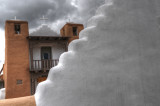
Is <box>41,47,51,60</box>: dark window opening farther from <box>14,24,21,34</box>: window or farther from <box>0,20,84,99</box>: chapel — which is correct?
<box>14,24,21,34</box>: window

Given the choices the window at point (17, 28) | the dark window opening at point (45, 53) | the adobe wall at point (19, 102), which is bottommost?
the adobe wall at point (19, 102)

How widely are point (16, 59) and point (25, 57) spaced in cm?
70

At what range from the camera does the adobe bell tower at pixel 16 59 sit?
12227 mm

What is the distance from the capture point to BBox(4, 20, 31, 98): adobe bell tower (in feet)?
40.1

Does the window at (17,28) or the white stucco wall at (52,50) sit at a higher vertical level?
the window at (17,28)

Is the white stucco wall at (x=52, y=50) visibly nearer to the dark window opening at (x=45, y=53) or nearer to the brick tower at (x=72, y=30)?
the dark window opening at (x=45, y=53)

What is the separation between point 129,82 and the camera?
2.67 m

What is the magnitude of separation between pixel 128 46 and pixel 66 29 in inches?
497

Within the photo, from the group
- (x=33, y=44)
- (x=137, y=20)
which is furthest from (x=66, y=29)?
→ (x=137, y=20)

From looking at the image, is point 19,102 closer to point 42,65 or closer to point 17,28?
point 42,65

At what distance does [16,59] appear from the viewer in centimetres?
1284

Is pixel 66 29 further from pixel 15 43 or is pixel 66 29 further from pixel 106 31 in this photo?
pixel 106 31

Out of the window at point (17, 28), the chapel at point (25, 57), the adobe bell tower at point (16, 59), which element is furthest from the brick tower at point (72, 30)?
the window at point (17, 28)

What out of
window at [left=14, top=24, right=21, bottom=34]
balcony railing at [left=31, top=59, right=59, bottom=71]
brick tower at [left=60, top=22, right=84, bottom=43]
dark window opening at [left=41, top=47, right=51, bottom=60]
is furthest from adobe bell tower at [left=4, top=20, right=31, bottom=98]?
brick tower at [left=60, top=22, right=84, bottom=43]
